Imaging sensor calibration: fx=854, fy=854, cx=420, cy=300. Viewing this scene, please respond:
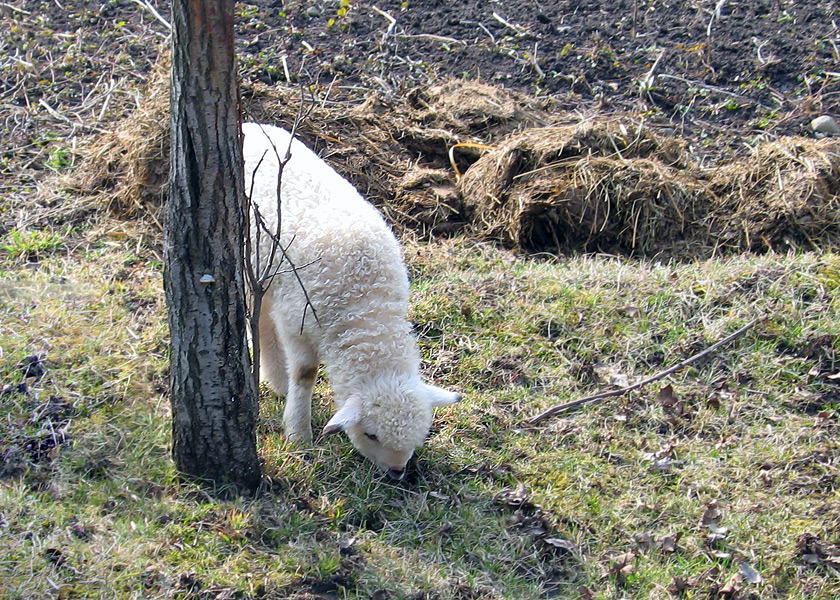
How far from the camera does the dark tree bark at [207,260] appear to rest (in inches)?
141

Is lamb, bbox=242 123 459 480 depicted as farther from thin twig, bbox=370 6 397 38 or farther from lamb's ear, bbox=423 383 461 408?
thin twig, bbox=370 6 397 38

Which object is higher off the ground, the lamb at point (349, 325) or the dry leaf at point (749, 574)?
the lamb at point (349, 325)

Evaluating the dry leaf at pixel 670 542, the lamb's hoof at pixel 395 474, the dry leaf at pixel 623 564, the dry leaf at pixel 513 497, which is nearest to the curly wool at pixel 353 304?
the lamb's hoof at pixel 395 474

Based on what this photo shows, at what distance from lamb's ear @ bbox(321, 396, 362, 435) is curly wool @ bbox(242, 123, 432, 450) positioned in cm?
5

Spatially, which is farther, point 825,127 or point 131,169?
point 825,127

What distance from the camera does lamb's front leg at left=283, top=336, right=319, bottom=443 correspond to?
4977mm

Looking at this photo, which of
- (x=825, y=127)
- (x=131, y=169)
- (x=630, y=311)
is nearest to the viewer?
(x=630, y=311)

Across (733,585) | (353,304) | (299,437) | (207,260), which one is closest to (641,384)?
(733,585)

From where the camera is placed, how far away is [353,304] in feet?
16.0

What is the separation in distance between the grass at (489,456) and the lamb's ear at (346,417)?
1.32 feet

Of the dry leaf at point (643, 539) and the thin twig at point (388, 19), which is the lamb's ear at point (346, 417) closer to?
the dry leaf at point (643, 539)

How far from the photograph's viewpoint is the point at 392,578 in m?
4.12

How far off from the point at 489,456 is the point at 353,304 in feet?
4.11

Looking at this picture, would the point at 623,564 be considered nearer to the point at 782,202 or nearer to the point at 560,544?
the point at 560,544
